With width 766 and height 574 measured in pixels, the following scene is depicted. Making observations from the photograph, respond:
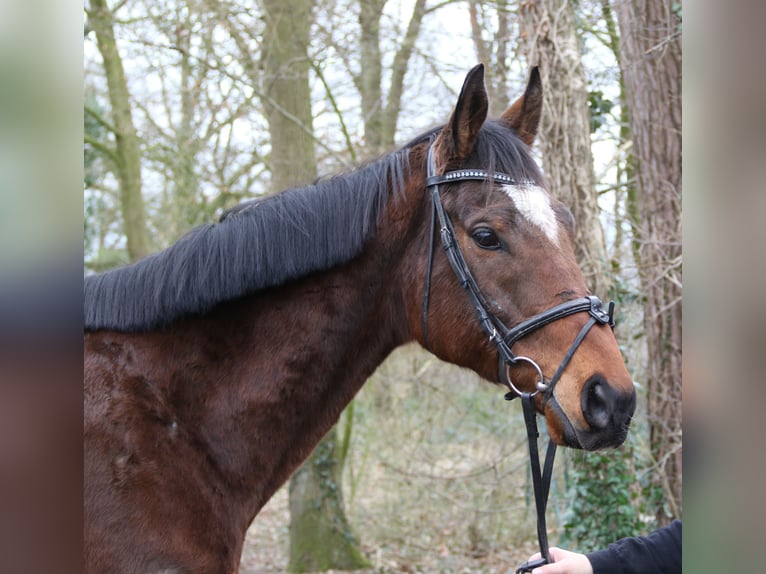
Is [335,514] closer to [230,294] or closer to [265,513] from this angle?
[265,513]

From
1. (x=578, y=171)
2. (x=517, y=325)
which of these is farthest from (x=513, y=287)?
(x=578, y=171)

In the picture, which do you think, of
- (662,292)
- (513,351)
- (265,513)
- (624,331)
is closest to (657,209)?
(662,292)

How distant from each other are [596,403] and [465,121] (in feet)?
3.82

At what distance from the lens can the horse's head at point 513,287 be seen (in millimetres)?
2297

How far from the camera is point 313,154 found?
8719 mm

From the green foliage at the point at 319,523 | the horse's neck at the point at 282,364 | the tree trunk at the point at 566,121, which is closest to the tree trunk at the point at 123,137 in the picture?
the green foliage at the point at 319,523

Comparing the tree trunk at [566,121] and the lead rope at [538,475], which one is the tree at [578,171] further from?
the lead rope at [538,475]

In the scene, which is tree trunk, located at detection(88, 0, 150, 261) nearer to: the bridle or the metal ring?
the bridle

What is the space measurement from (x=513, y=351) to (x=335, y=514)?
23.6 ft

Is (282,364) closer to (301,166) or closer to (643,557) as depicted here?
(643,557)

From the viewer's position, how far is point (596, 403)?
2277 mm

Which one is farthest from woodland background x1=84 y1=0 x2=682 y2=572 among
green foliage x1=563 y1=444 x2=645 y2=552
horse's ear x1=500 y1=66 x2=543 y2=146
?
horse's ear x1=500 y1=66 x2=543 y2=146
